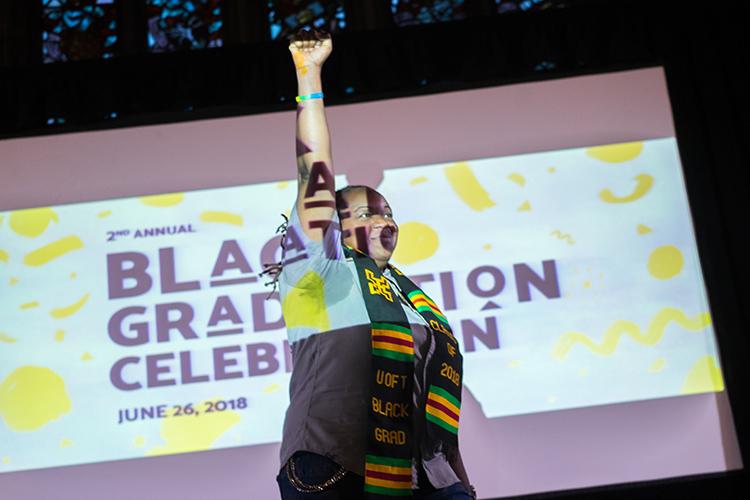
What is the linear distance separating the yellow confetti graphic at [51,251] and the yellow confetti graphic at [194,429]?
30.7 inches

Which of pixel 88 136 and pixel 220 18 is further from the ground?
pixel 220 18

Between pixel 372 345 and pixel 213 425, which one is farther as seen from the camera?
pixel 213 425

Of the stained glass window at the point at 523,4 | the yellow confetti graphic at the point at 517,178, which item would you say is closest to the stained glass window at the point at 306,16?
the stained glass window at the point at 523,4

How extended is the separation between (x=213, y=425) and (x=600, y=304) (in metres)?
1.59

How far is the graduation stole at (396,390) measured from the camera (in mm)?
1263

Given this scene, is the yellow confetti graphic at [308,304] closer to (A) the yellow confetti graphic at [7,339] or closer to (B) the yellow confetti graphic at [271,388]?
(B) the yellow confetti graphic at [271,388]

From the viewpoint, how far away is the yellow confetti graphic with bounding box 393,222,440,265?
11.7ft

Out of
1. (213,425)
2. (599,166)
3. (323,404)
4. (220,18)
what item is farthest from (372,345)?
(220,18)

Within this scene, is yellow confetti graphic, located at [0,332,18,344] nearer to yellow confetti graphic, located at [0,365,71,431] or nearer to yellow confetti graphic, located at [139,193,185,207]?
yellow confetti graphic, located at [0,365,71,431]

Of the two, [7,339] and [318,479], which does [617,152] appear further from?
[318,479]

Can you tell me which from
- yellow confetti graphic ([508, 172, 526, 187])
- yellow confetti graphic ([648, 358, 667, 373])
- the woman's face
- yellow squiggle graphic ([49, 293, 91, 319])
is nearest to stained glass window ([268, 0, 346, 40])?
yellow confetti graphic ([508, 172, 526, 187])

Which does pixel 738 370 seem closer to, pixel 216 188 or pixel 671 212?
pixel 671 212

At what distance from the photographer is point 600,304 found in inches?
141

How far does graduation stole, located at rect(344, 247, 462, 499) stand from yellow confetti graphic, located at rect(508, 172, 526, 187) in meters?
2.28
